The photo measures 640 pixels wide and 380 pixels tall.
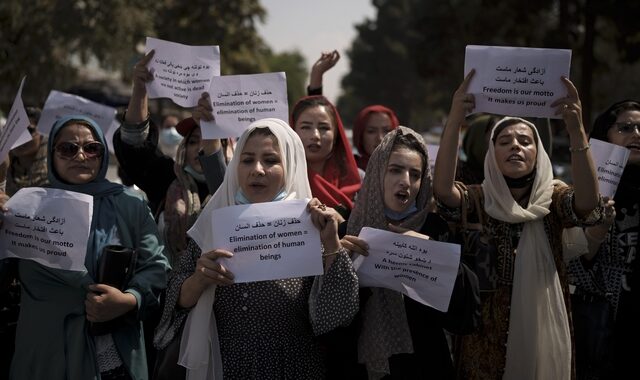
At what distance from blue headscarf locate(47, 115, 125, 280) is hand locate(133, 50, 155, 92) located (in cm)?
63

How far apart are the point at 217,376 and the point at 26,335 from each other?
88cm

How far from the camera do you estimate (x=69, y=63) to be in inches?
980

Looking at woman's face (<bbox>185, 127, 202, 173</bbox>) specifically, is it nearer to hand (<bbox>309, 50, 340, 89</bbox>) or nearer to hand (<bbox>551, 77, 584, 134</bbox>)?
hand (<bbox>309, 50, 340, 89</bbox>)

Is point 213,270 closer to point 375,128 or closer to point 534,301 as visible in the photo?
point 534,301

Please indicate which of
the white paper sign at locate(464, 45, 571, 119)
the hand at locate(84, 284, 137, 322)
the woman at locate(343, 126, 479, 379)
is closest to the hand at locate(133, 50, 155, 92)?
the hand at locate(84, 284, 137, 322)

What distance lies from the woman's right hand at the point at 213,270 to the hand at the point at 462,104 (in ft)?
4.07

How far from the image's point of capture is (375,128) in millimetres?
4863

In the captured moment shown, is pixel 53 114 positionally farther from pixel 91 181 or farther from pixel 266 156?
pixel 266 156

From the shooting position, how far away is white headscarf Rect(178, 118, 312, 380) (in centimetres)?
263

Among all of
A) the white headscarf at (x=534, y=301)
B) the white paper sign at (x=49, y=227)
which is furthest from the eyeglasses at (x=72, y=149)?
the white headscarf at (x=534, y=301)

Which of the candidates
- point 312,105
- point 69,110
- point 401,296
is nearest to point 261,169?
point 401,296

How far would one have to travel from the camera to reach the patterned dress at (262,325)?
2699 millimetres

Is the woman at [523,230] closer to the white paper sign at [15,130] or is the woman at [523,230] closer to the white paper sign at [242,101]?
the white paper sign at [242,101]

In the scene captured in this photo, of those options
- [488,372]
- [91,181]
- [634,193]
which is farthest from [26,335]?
[634,193]
